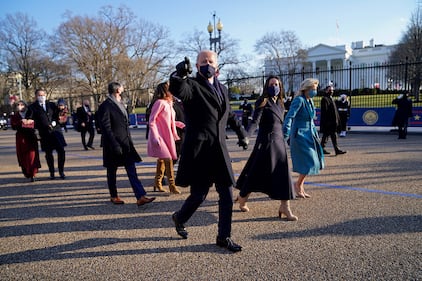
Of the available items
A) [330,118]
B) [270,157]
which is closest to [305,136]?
[270,157]

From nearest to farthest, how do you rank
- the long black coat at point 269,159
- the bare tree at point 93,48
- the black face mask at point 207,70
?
the black face mask at point 207,70
the long black coat at point 269,159
the bare tree at point 93,48

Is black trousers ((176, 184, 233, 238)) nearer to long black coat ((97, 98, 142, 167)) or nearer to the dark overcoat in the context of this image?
long black coat ((97, 98, 142, 167))

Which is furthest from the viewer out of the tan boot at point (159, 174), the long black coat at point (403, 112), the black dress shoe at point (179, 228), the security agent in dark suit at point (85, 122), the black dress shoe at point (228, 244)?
the security agent in dark suit at point (85, 122)

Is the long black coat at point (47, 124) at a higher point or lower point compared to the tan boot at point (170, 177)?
higher

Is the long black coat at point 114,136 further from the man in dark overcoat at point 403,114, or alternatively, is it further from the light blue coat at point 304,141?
the man in dark overcoat at point 403,114

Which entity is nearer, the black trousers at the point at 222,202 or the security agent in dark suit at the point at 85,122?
the black trousers at the point at 222,202

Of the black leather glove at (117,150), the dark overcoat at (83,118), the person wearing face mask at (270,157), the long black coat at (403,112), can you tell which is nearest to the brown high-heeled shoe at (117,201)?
the black leather glove at (117,150)

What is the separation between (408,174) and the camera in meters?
5.98

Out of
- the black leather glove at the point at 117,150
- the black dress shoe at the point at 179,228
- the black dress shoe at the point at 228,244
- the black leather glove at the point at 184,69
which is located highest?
the black leather glove at the point at 184,69

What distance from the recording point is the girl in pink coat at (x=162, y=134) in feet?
17.1

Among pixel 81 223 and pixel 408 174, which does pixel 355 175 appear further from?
pixel 81 223

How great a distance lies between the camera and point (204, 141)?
2984mm

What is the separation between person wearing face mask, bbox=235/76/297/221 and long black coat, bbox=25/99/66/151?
4.51m

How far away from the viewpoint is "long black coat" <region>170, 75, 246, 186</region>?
9.62ft
